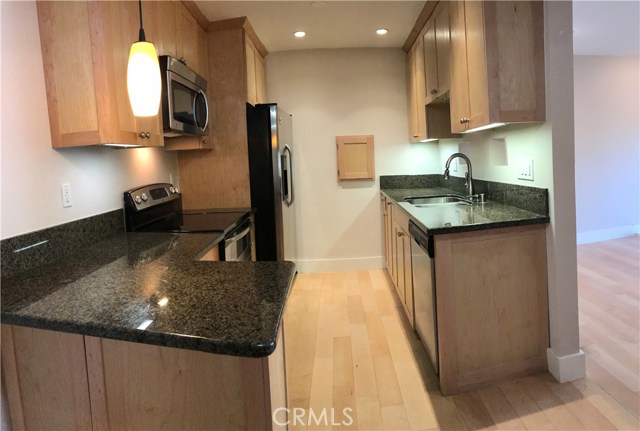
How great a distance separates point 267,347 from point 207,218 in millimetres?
2049

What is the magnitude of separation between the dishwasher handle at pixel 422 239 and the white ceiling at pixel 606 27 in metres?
2.54

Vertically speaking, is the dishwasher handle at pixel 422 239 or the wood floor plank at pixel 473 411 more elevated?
the dishwasher handle at pixel 422 239

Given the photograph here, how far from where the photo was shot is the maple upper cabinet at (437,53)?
265 centimetres

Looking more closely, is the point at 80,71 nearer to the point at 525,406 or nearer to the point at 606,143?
the point at 525,406

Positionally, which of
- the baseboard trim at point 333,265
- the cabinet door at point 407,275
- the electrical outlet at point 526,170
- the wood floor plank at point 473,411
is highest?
the electrical outlet at point 526,170

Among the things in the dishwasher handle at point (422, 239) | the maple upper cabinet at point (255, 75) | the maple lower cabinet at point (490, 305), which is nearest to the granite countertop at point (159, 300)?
the dishwasher handle at point (422, 239)

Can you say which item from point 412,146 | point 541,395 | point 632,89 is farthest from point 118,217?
point 632,89

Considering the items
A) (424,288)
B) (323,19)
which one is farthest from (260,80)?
(424,288)

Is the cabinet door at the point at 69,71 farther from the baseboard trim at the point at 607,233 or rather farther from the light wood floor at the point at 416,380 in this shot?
the baseboard trim at the point at 607,233

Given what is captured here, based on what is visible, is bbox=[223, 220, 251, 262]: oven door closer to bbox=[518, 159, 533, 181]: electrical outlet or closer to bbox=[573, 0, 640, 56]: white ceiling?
bbox=[518, 159, 533, 181]: electrical outlet

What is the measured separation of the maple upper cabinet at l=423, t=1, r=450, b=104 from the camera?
2.65 metres

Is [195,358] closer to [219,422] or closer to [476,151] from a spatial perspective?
[219,422]

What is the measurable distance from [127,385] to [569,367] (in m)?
2.11

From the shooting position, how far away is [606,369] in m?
2.11
